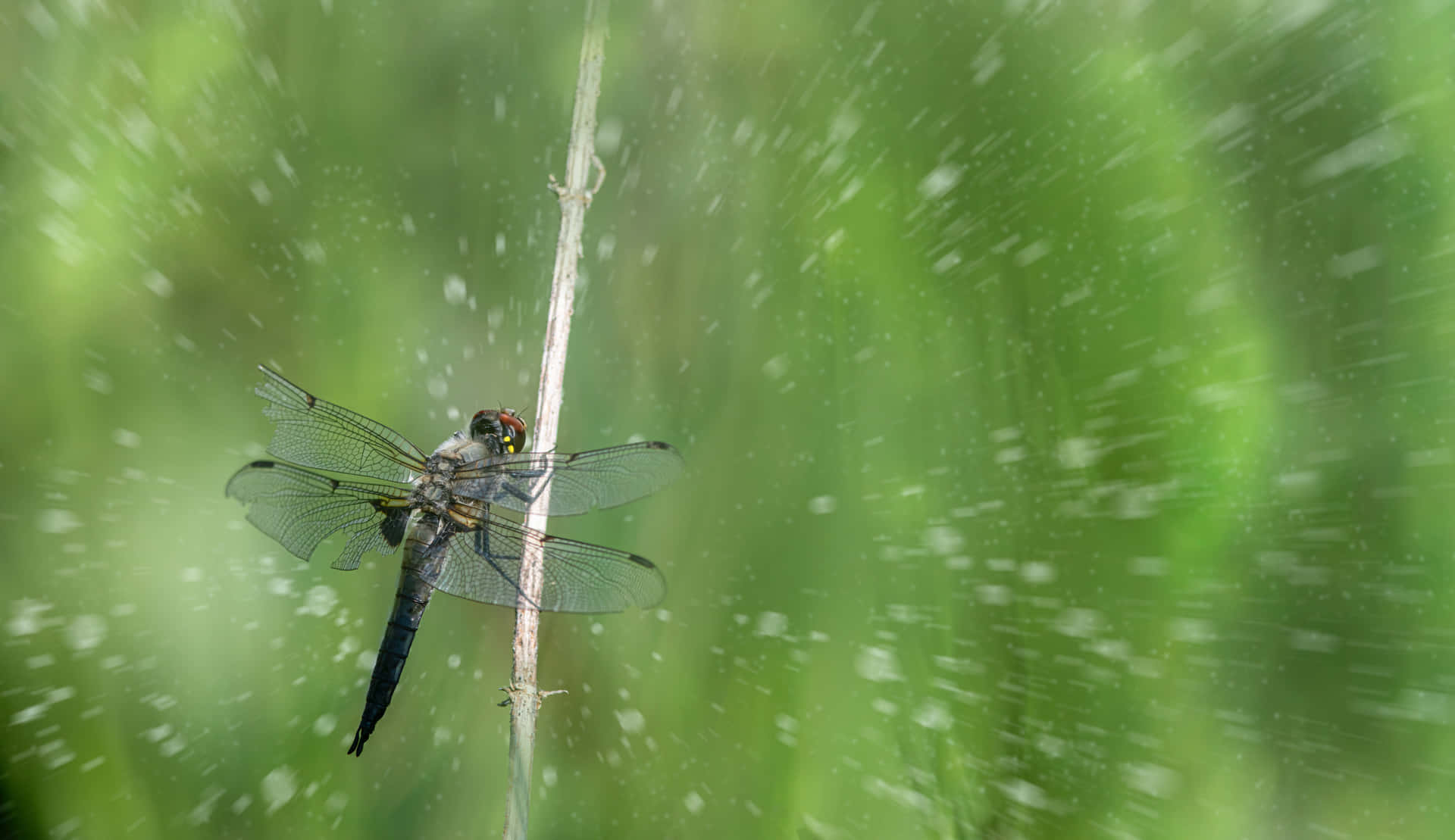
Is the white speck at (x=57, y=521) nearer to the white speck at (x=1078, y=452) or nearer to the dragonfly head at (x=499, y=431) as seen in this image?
the dragonfly head at (x=499, y=431)

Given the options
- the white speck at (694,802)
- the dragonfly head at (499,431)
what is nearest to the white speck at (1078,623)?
the white speck at (694,802)

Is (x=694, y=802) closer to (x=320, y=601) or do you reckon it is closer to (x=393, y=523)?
(x=393, y=523)

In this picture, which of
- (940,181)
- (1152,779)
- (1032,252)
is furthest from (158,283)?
(1152,779)

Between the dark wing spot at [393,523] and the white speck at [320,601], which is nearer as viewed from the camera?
the dark wing spot at [393,523]

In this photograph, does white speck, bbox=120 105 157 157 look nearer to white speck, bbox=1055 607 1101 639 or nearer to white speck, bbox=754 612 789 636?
white speck, bbox=754 612 789 636

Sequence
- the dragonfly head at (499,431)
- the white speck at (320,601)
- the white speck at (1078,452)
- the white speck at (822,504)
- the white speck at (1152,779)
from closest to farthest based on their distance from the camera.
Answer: the white speck at (1152,779), the white speck at (1078,452), the white speck at (822,504), the dragonfly head at (499,431), the white speck at (320,601)

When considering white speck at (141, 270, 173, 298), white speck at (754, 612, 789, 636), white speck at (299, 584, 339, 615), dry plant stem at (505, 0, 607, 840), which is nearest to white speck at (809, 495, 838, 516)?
Result: white speck at (754, 612, 789, 636)

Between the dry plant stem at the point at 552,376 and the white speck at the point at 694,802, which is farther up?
the dry plant stem at the point at 552,376

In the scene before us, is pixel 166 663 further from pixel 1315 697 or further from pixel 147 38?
pixel 1315 697
